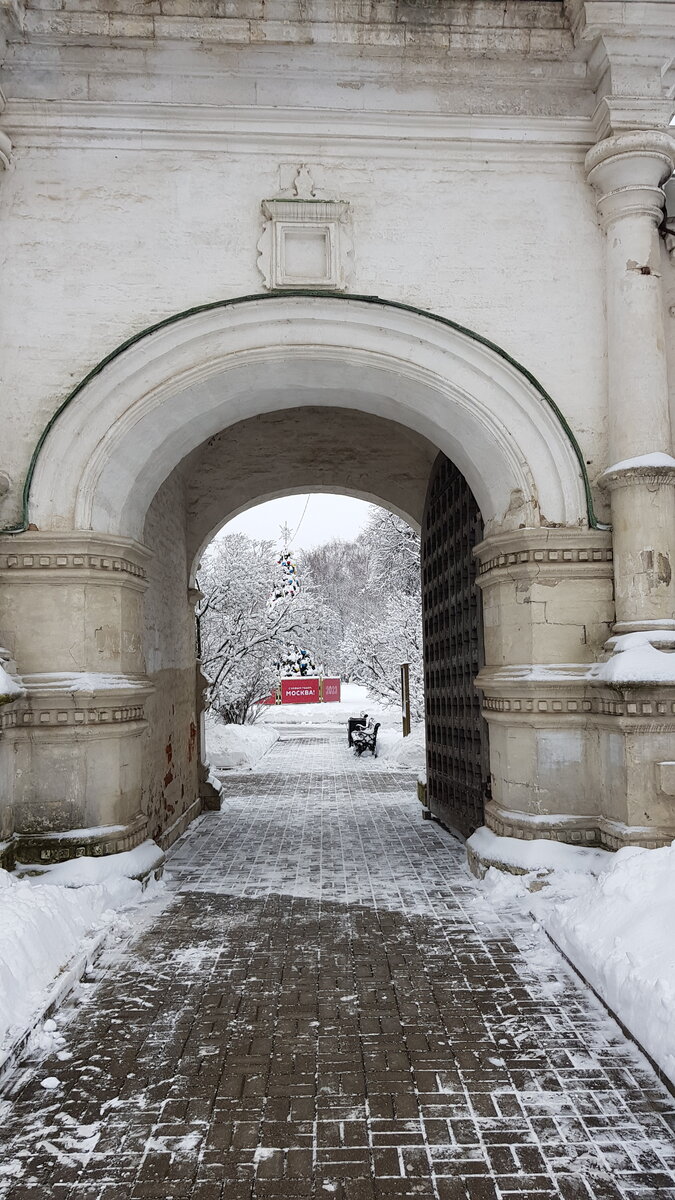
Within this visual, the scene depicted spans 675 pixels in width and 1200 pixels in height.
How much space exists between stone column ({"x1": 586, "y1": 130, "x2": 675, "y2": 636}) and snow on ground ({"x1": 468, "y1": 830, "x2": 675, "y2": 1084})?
1.57m

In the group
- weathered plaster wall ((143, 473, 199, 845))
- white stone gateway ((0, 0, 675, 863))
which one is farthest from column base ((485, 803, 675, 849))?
weathered plaster wall ((143, 473, 199, 845))

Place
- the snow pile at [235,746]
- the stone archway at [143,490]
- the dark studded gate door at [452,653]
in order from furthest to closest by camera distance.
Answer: the snow pile at [235,746], the dark studded gate door at [452,653], the stone archway at [143,490]

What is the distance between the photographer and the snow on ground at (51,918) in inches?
133

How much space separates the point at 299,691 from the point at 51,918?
27.5m

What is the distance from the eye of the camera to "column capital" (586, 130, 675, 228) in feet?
17.5

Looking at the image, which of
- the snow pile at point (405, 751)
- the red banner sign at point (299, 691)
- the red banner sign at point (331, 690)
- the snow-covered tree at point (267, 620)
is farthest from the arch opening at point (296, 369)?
the red banner sign at point (331, 690)

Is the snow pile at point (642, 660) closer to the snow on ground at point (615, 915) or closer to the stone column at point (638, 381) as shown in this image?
the stone column at point (638, 381)

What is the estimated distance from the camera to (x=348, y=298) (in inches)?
218

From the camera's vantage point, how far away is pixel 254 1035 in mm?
3312

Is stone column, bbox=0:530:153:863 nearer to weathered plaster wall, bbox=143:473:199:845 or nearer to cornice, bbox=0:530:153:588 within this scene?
cornice, bbox=0:530:153:588

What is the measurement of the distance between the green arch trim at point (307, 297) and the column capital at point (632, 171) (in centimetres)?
129

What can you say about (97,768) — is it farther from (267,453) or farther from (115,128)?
(267,453)

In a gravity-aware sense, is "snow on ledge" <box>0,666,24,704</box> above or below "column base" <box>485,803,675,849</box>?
above

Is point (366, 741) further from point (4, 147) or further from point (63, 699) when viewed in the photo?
point (4, 147)
